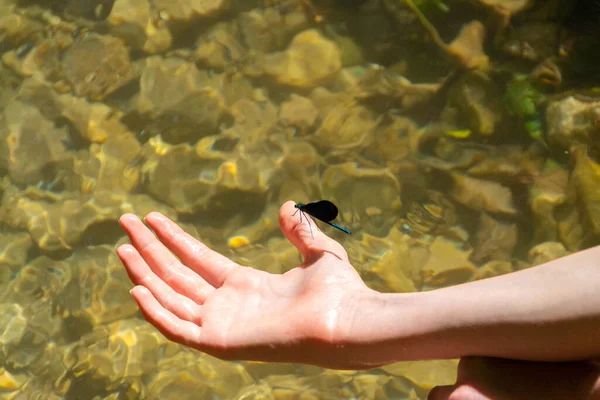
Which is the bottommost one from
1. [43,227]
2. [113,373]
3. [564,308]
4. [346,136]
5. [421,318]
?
[113,373]

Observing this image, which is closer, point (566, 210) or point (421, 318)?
point (421, 318)

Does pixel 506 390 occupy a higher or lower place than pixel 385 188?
higher

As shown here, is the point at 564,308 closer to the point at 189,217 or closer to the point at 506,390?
the point at 506,390

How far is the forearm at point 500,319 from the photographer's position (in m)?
1.99

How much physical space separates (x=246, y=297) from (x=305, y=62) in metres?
2.09

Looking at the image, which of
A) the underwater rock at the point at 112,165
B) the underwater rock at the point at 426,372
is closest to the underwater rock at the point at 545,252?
the underwater rock at the point at 426,372

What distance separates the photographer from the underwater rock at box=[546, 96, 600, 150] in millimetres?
3697

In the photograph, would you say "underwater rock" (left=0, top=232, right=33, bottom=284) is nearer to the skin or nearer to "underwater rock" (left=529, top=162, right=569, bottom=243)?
the skin

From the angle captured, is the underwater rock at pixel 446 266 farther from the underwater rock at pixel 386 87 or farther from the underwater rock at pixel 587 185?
the underwater rock at pixel 386 87

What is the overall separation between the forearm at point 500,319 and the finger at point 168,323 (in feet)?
2.46

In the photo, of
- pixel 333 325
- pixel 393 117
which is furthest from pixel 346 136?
pixel 333 325

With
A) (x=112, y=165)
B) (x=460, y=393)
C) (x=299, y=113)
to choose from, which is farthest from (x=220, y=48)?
(x=460, y=393)

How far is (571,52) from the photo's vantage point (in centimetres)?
397

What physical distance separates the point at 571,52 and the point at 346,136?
5.68ft
